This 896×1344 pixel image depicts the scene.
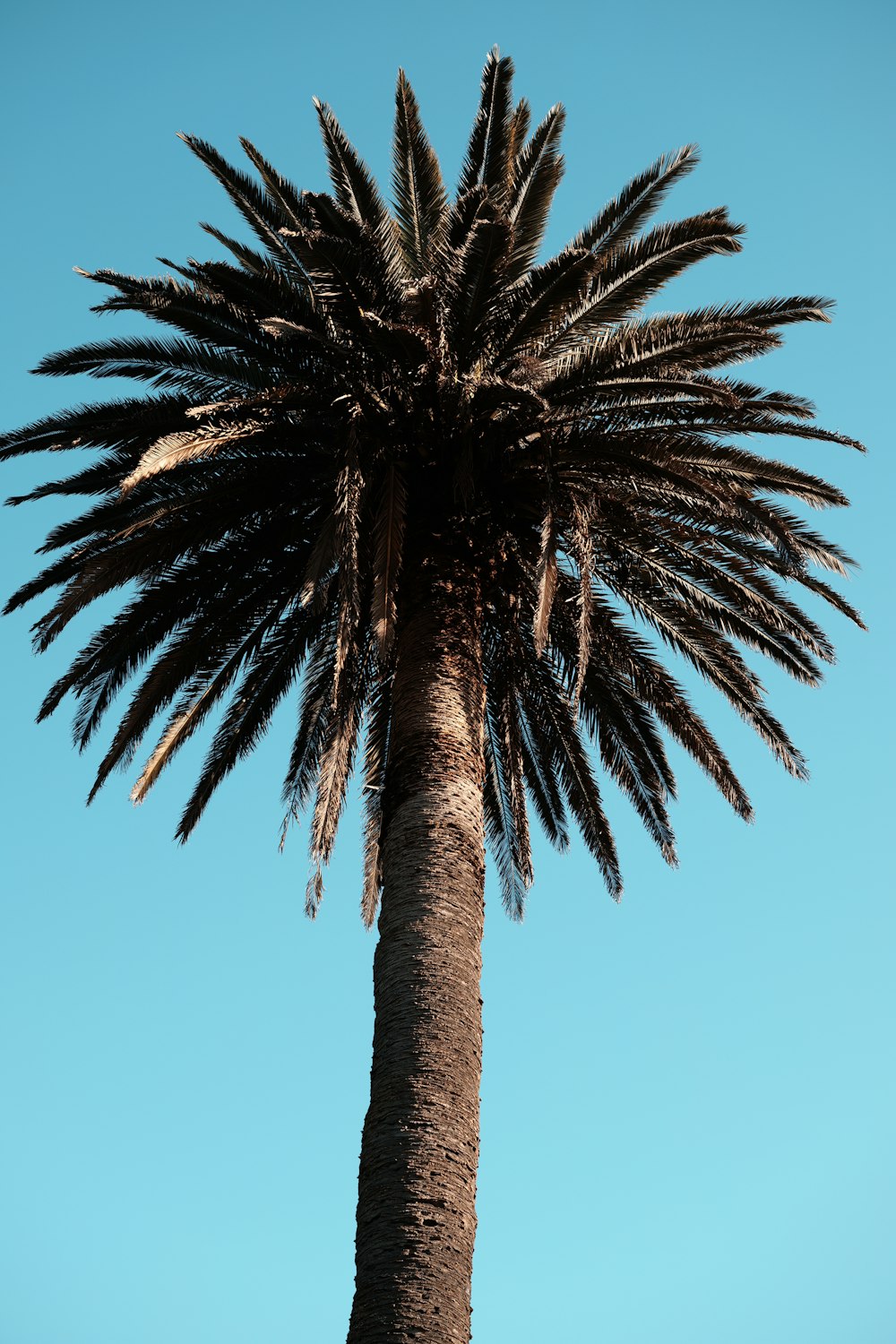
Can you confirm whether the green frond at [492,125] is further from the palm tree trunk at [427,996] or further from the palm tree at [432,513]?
the palm tree trunk at [427,996]

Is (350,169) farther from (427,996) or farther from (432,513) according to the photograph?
(427,996)

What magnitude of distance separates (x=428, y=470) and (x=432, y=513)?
0.36m

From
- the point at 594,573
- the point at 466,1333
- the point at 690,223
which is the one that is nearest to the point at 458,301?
the point at 690,223

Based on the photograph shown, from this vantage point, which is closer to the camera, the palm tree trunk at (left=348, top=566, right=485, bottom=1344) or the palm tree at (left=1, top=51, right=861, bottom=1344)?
the palm tree trunk at (left=348, top=566, right=485, bottom=1344)

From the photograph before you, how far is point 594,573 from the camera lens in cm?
1230

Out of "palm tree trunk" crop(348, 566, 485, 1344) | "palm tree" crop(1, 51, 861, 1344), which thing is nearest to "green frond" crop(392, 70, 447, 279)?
"palm tree" crop(1, 51, 861, 1344)

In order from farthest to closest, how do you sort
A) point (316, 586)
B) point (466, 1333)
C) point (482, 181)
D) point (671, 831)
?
point (671, 831), point (482, 181), point (316, 586), point (466, 1333)

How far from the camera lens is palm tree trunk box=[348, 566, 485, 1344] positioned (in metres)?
7.34

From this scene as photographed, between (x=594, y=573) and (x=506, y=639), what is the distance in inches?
40.1

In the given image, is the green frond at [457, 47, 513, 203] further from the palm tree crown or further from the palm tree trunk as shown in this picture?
the palm tree trunk

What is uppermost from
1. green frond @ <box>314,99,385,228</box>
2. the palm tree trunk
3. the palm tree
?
green frond @ <box>314,99,385,228</box>

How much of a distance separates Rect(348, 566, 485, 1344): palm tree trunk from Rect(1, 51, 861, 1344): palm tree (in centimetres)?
3

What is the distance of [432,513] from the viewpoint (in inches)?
438

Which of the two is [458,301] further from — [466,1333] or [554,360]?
[466,1333]
